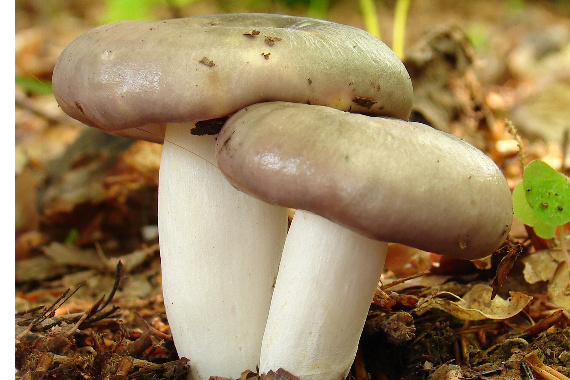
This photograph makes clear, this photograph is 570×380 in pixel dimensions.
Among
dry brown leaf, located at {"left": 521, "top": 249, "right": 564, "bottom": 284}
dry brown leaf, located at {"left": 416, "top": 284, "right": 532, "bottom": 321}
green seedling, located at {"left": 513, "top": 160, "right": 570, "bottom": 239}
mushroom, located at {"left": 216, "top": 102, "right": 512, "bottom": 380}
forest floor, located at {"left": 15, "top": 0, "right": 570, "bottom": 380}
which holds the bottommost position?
forest floor, located at {"left": 15, "top": 0, "right": 570, "bottom": 380}

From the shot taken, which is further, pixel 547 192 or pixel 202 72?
pixel 547 192

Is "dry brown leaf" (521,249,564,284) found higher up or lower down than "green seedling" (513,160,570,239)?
lower down

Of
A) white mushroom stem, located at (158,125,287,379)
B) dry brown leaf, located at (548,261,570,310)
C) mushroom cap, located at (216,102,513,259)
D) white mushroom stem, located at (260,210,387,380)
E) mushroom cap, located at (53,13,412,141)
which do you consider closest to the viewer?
mushroom cap, located at (216,102,513,259)

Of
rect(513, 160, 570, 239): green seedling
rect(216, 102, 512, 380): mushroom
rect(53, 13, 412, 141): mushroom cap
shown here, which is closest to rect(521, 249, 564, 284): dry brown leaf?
rect(513, 160, 570, 239): green seedling

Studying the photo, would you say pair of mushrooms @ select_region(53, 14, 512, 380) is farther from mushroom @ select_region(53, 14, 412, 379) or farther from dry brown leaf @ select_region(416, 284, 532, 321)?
dry brown leaf @ select_region(416, 284, 532, 321)

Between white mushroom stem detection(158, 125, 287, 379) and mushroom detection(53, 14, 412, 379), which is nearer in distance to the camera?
mushroom detection(53, 14, 412, 379)

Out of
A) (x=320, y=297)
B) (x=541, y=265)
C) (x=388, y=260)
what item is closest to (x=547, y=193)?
(x=541, y=265)

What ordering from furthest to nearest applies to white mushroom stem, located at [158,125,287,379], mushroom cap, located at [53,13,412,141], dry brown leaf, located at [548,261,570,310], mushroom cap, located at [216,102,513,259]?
dry brown leaf, located at [548,261,570,310] < white mushroom stem, located at [158,125,287,379] < mushroom cap, located at [53,13,412,141] < mushroom cap, located at [216,102,513,259]

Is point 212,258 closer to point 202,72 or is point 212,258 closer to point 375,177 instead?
point 202,72

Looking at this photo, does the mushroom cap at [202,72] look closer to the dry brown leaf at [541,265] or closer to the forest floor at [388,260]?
the forest floor at [388,260]
